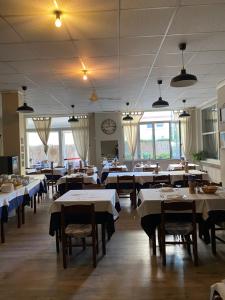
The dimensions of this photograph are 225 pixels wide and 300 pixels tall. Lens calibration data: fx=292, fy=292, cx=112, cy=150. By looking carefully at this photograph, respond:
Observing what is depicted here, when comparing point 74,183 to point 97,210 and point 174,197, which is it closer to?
point 97,210

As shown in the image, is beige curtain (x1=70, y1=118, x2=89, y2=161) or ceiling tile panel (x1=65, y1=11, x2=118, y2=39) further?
beige curtain (x1=70, y1=118, x2=89, y2=161)

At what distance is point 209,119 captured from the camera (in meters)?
10.9

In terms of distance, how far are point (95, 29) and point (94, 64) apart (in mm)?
1649

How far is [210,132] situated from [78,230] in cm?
844

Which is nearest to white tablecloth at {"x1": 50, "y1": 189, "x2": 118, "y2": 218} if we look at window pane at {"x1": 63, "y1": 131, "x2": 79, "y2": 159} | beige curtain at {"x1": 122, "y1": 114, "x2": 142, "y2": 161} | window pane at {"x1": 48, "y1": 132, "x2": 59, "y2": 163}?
beige curtain at {"x1": 122, "y1": 114, "x2": 142, "y2": 161}

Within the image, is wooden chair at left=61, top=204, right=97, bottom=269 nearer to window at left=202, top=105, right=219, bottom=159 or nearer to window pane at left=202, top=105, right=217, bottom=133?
window at left=202, top=105, right=219, bottom=159

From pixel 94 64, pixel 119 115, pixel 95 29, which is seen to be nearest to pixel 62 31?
pixel 95 29

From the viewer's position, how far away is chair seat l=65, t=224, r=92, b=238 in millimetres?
3549

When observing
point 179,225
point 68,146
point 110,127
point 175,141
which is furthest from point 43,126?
point 179,225

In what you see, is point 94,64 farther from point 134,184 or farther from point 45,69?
point 134,184

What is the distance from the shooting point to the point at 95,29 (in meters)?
3.89

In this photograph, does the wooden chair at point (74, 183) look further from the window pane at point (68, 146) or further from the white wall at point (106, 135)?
the window pane at point (68, 146)

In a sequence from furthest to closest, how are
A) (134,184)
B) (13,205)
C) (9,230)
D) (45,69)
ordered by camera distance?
(134,184) → (45,69) → (9,230) → (13,205)

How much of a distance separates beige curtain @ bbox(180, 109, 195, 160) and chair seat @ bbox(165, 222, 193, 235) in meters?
8.87
